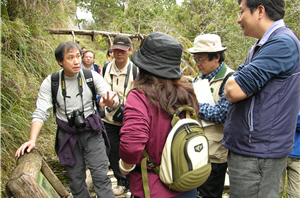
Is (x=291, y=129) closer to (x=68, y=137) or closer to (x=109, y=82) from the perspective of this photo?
(x=68, y=137)

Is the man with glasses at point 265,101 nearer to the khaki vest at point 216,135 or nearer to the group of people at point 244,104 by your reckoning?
the group of people at point 244,104

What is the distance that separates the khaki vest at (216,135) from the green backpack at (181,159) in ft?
2.46

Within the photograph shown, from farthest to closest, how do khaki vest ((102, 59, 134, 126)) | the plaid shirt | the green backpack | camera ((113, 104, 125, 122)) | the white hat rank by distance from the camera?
1. khaki vest ((102, 59, 134, 126))
2. camera ((113, 104, 125, 122))
3. the white hat
4. the plaid shirt
5. the green backpack

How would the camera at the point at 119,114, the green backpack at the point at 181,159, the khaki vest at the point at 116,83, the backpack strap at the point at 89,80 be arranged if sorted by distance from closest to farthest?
the green backpack at the point at 181,159 → the backpack strap at the point at 89,80 → the camera at the point at 119,114 → the khaki vest at the point at 116,83

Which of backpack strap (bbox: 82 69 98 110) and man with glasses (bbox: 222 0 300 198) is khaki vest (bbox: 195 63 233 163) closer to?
man with glasses (bbox: 222 0 300 198)

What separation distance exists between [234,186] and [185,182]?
0.56 meters

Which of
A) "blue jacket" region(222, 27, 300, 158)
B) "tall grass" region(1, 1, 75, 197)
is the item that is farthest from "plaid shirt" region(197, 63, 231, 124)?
"tall grass" region(1, 1, 75, 197)

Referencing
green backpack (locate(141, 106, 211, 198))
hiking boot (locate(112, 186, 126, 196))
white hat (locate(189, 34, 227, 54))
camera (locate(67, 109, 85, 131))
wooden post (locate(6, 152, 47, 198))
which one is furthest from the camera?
hiking boot (locate(112, 186, 126, 196))

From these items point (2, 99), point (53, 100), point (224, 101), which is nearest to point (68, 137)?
point (53, 100)

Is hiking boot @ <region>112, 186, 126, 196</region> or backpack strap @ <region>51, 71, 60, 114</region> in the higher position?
backpack strap @ <region>51, 71, 60, 114</region>

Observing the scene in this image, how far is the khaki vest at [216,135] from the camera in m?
2.16

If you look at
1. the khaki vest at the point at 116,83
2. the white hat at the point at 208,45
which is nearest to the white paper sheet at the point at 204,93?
the white hat at the point at 208,45

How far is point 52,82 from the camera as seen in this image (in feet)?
8.30

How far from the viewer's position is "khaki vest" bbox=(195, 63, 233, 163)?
216cm
